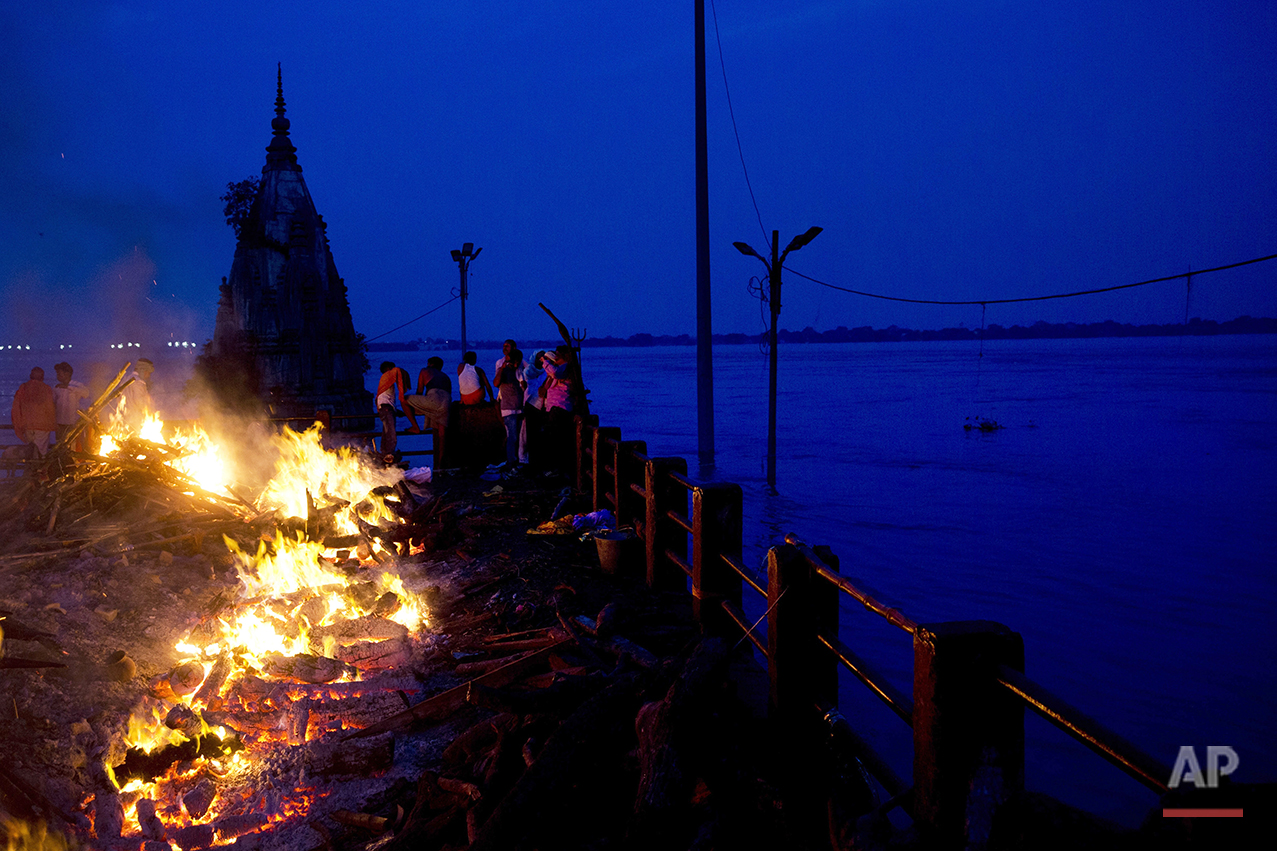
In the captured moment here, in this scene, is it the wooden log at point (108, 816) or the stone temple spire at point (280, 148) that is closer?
the wooden log at point (108, 816)

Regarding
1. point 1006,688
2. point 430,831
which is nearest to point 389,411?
point 430,831

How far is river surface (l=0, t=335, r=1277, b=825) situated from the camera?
872cm

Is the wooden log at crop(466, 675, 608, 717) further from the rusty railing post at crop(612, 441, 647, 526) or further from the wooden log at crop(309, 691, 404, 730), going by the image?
the rusty railing post at crop(612, 441, 647, 526)

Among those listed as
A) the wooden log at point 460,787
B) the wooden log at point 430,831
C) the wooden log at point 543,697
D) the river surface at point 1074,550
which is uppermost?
the wooden log at point 543,697

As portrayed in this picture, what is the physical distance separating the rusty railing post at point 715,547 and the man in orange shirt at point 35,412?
13.2 m

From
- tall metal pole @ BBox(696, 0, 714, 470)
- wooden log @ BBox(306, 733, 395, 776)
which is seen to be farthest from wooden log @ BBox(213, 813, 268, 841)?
tall metal pole @ BBox(696, 0, 714, 470)

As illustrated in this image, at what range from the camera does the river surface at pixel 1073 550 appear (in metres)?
8.72

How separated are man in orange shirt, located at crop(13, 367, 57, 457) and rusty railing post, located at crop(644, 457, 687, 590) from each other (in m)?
12.2

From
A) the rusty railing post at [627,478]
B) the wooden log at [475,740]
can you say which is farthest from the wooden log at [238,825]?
the rusty railing post at [627,478]

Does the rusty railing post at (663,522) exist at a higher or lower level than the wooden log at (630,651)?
higher

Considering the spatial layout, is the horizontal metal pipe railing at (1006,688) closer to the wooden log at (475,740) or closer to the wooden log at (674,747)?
the wooden log at (674,747)

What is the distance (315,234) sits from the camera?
34.7m

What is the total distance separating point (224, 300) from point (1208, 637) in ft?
123

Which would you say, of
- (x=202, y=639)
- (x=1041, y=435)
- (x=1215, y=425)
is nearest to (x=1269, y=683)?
(x=202, y=639)
